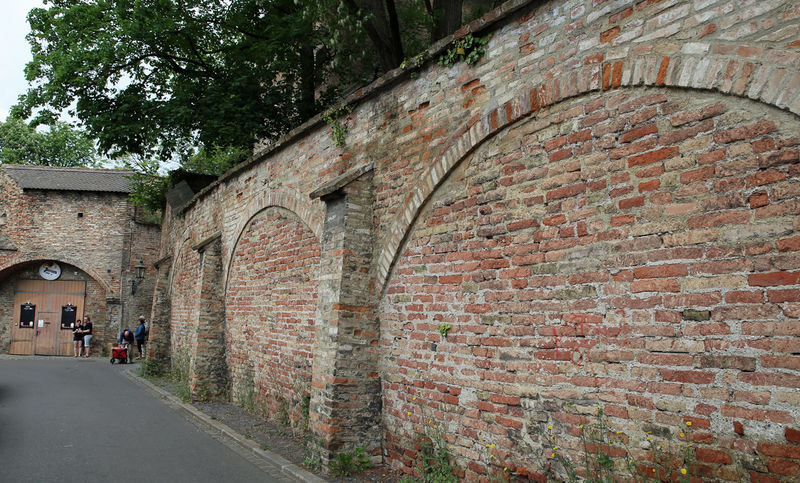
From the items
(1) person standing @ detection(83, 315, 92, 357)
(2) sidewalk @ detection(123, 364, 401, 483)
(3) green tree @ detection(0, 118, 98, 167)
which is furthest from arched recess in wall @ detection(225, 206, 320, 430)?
(3) green tree @ detection(0, 118, 98, 167)

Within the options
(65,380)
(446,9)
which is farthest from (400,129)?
→ (65,380)

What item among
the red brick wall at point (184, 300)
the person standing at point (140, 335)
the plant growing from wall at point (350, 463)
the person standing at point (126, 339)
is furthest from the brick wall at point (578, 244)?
the person standing at point (126, 339)

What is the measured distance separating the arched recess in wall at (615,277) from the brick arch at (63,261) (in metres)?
22.9

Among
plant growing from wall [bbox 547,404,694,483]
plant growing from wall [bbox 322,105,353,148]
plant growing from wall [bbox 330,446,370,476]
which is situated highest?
plant growing from wall [bbox 322,105,353,148]

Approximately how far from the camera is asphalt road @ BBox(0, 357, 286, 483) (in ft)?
18.7

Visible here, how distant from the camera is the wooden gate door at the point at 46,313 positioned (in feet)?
74.7

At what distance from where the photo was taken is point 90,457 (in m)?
6.30

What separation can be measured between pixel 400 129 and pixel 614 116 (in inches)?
100

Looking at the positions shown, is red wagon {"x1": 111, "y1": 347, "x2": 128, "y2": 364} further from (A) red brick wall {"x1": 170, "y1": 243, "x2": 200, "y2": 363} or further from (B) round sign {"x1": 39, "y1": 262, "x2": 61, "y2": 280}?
(B) round sign {"x1": 39, "y1": 262, "x2": 61, "y2": 280}

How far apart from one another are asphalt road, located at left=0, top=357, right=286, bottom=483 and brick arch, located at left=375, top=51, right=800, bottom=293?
335 cm

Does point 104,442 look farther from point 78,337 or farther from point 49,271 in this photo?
point 49,271

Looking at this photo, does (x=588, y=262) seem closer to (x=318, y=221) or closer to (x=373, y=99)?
(x=373, y=99)

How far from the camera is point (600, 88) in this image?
3633 mm

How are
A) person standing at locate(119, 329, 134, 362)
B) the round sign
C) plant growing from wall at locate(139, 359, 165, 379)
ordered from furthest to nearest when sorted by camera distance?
the round sign, person standing at locate(119, 329, 134, 362), plant growing from wall at locate(139, 359, 165, 379)
